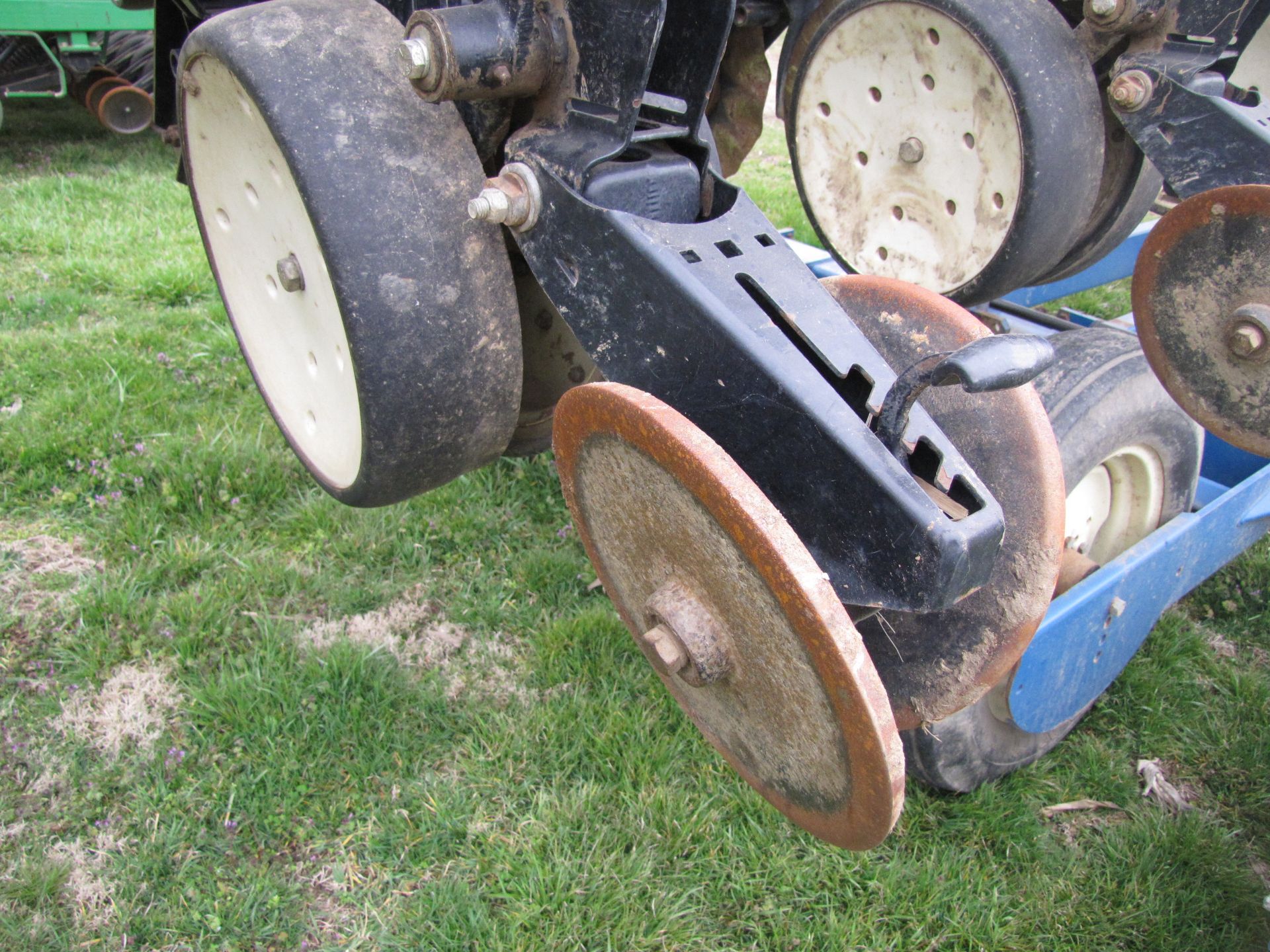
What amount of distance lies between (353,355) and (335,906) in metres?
1.02

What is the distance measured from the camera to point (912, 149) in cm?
198

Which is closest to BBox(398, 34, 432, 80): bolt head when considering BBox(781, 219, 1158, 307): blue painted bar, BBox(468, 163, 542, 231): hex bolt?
BBox(468, 163, 542, 231): hex bolt

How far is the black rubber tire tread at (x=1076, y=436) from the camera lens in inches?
74.1

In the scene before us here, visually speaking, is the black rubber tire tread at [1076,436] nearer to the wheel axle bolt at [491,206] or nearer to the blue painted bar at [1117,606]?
the blue painted bar at [1117,606]

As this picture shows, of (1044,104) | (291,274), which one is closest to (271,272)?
(291,274)

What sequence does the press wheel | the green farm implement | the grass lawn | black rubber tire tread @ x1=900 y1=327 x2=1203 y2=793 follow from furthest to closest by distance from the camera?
the press wheel
the green farm implement
black rubber tire tread @ x1=900 y1=327 x2=1203 y2=793
the grass lawn

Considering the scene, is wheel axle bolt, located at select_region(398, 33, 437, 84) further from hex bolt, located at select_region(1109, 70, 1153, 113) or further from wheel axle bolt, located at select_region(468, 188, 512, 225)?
hex bolt, located at select_region(1109, 70, 1153, 113)

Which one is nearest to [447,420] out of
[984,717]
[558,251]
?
[558,251]

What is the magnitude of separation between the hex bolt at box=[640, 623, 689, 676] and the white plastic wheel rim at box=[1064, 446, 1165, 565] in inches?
51.6

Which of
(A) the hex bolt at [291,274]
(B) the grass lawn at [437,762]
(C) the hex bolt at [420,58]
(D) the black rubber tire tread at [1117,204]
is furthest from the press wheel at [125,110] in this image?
(D) the black rubber tire tread at [1117,204]

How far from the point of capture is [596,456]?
113 cm

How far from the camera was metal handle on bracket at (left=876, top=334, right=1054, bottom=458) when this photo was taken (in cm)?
94

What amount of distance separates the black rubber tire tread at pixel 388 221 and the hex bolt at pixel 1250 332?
1.08m

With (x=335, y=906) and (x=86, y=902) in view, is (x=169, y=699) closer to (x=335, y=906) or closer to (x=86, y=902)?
(x=86, y=902)
